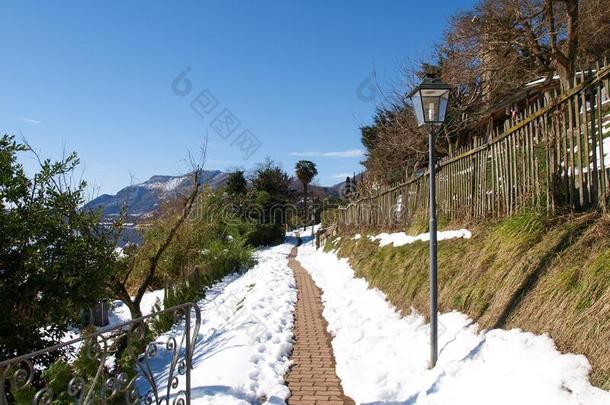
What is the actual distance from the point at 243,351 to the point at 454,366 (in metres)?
2.52

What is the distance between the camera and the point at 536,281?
3949mm

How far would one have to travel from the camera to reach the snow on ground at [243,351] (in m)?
4.11

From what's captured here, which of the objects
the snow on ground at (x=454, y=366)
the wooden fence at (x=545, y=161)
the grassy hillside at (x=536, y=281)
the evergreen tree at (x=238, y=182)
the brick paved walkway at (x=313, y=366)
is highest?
the evergreen tree at (x=238, y=182)

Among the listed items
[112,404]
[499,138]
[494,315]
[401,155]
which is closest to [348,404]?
[494,315]

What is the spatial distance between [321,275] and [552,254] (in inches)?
375

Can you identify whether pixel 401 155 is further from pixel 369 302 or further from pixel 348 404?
pixel 348 404

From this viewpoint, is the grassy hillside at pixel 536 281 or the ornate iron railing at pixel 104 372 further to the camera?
the grassy hillside at pixel 536 281

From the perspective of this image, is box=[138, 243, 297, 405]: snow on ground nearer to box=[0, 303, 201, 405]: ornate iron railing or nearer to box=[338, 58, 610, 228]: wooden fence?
box=[0, 303, 201, 405]: ornate iron railing

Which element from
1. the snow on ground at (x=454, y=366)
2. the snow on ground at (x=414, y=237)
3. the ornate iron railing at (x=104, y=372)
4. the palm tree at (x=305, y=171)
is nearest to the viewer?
the ornate iron railing at (x=104, y=372)

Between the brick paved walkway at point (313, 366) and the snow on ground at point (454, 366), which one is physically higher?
the snow on ground at point (454, 366)

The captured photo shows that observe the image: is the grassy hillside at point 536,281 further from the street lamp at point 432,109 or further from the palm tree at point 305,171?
the palm tree at point 305,171

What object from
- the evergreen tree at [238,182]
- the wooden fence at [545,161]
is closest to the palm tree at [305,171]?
the evergreen tree at [238,182]

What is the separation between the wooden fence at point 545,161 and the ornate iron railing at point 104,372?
394 cm

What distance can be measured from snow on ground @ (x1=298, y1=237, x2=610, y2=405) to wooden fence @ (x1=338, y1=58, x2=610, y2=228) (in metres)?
1.74
